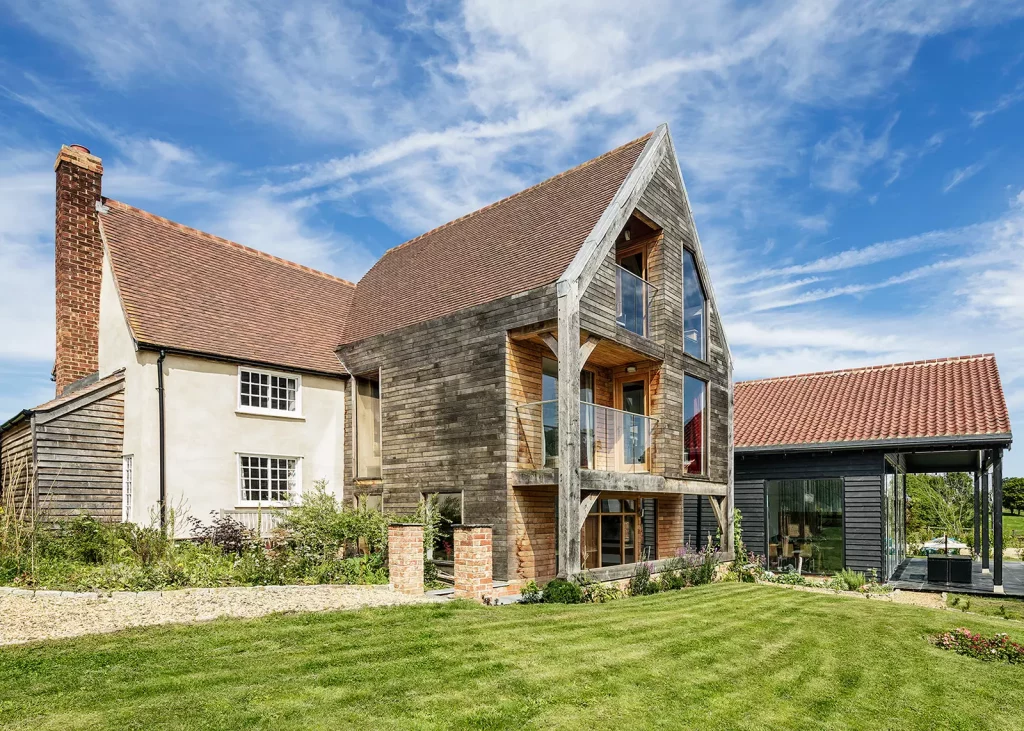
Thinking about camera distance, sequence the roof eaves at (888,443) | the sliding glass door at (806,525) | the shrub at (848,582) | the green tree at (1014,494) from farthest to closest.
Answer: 1. the green tree at (1014,494)
2. the sliding glass door at (806,525)
3. the shrub at (848,582)
4. the roof eaves at (888,443)

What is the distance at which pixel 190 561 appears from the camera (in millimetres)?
11422

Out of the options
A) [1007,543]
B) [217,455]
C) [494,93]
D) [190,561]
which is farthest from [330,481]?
[1007,543]

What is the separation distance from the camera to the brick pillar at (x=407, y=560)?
1076cm

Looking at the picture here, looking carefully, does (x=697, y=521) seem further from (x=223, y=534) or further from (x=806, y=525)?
(x=223, y=534)

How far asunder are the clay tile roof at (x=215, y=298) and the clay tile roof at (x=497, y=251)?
3.74 ft

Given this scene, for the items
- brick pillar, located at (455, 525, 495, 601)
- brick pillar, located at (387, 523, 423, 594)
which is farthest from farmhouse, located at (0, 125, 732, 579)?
brick pillar, located at (387, 523, 423, 594)

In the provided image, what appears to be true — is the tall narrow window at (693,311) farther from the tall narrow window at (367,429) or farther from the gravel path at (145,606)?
the gravel path at (145,606)

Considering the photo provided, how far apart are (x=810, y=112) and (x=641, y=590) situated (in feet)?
34.9

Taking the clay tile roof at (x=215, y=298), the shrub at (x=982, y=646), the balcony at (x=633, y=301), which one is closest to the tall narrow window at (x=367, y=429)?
the clay tile roof at (x=215, y=298)

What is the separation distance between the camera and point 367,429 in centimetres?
1698

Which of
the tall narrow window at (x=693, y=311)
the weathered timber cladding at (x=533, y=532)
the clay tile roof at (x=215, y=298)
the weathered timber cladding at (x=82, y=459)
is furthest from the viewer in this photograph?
the tall narrow window at (x=693, y=311)

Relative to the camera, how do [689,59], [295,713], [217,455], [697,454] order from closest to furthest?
[295,713] → [689,59] → [217,455] → [697,454]

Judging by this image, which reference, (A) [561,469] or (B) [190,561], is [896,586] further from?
(B) [190,561]

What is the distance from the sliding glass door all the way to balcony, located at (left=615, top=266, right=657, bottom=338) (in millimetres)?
7027
